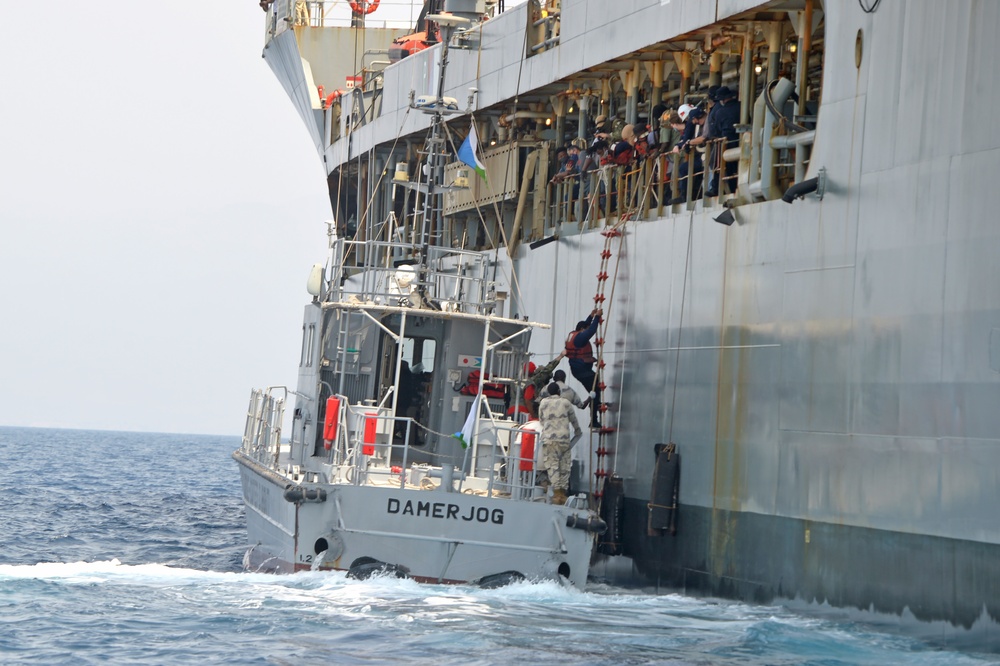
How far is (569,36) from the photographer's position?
2297 centimetres

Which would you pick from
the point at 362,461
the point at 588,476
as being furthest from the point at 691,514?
the point at 362,461

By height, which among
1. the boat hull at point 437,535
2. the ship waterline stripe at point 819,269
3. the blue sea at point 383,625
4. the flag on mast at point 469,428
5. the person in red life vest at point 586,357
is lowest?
the blue sea at point 383,625

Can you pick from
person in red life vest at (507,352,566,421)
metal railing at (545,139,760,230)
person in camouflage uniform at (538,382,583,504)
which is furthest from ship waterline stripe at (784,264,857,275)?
person in red life vest at (507,352,566,421)

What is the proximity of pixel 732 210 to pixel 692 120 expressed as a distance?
2329mm

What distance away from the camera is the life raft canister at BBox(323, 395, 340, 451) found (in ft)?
56.4

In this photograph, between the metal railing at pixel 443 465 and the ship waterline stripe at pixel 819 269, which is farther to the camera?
the metal railing at pixel 443 465

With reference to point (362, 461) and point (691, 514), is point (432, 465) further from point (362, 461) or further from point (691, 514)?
point (691, 514)

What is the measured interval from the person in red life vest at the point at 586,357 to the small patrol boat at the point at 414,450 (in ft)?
3.78

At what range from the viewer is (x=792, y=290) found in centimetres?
1617

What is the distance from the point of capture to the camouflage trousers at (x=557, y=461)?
55.4 feet

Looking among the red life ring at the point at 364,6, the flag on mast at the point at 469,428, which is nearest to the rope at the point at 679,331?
the flag on mast at the point at 469,428

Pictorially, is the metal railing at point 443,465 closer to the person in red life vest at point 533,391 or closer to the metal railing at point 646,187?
the person in red life vest at point 533,391

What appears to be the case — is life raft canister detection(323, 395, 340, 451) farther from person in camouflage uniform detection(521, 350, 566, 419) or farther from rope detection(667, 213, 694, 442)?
rope detection(667, 213, 694, 442)

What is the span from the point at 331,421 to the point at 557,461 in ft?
8.88
